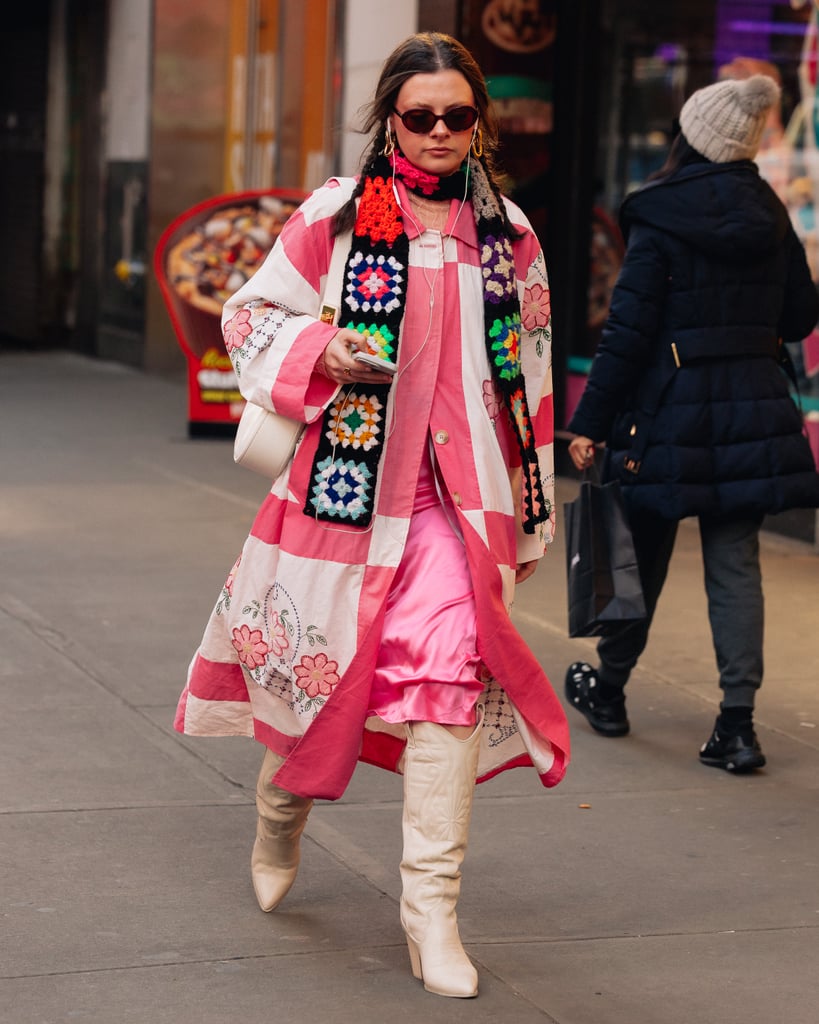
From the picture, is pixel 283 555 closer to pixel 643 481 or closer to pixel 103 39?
pixel 643 481

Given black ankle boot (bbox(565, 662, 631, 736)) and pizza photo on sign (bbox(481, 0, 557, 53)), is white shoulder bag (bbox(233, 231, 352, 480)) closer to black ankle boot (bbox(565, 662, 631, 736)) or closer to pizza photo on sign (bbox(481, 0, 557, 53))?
black ankle boot (bbox(565, 662, 631, 736))

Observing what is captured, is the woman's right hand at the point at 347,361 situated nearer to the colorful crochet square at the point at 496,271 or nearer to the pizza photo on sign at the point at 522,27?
the colorful crochet square at the point at 496,271

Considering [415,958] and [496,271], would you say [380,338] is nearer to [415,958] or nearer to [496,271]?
[496,271]

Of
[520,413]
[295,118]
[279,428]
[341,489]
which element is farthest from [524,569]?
Result: [295,118]

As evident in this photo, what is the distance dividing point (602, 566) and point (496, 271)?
5.82ft

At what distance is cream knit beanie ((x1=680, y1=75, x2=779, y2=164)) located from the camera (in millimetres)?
5348

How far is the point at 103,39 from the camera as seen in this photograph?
18.2m

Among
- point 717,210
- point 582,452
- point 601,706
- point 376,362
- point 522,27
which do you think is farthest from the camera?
point 522,27

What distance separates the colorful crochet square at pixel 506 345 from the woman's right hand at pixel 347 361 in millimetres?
253

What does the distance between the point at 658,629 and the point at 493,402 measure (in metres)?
3.50

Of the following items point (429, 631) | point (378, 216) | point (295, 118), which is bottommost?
point (429, 631)

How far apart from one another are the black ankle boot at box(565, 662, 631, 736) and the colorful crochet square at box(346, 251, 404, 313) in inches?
90.7

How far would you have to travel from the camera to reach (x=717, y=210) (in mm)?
5352

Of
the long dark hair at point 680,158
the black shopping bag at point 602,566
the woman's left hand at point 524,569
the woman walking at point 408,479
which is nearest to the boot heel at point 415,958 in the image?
the woman walking at point 408,479
